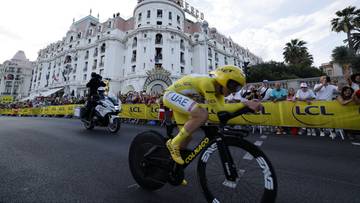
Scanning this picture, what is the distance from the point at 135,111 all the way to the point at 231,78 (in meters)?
10.1

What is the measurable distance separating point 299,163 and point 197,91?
2545 millimetres

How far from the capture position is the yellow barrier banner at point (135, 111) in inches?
430

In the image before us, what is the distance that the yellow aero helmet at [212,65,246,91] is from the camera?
6.35 ft

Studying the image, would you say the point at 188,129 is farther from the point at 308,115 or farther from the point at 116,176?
the point at 308,115

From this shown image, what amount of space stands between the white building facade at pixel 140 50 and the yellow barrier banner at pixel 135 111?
1854 centimetres

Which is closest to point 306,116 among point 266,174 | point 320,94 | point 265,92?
point 320,94

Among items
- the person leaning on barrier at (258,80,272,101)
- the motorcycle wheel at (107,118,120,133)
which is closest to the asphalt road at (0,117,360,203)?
the motorcycle wheel at (107,118,120,133)

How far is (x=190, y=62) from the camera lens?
135ft

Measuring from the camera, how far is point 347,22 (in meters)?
26.6

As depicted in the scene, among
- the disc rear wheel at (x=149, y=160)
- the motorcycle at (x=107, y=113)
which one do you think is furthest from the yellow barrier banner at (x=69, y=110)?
the disc rear wheel at (x=149, y=160)

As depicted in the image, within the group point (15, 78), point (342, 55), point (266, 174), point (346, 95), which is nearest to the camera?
point (266, 174)

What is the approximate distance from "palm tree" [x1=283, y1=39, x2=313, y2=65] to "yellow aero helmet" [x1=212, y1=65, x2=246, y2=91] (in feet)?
138

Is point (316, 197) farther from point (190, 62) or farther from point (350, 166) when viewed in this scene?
point (190, 62)

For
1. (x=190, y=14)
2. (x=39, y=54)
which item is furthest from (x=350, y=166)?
(x=39, y=54)
